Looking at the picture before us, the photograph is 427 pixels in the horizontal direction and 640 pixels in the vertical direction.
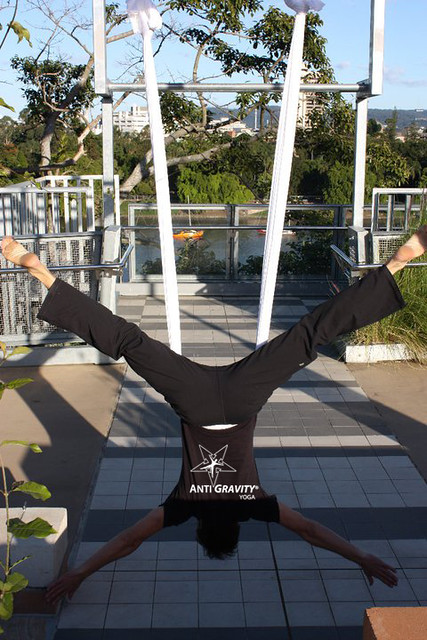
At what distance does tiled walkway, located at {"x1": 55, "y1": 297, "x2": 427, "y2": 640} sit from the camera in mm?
3719

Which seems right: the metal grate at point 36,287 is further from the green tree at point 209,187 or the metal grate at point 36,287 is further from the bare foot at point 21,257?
the green tree at point 209,187

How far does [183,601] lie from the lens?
3863 millimetres

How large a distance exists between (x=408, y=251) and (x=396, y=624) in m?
1.47

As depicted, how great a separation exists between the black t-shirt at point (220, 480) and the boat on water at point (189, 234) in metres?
7.84

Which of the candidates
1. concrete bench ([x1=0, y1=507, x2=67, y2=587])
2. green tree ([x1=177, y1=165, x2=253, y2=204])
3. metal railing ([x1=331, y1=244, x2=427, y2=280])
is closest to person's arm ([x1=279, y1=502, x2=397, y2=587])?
concrete bench ([x1=0, y1=507, x2=67, y2=587])

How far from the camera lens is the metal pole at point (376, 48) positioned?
311 inches

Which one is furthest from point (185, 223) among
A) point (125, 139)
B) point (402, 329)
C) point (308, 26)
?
point (125, 139)

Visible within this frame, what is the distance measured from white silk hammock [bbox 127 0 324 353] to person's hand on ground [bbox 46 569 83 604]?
1.20 meters

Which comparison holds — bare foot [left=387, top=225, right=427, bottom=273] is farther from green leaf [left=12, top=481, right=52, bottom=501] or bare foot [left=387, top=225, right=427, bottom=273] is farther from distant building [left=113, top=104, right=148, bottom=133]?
distant building [left=113, top=104, right=148, bottom=133]

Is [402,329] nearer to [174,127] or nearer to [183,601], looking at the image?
[183,601]

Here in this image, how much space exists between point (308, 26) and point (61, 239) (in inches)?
233

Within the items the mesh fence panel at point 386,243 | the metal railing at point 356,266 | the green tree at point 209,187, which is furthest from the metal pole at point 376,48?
the green tree at point 209,187

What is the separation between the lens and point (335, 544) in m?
3.67

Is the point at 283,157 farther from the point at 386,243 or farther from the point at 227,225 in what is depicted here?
the point at 227,225
